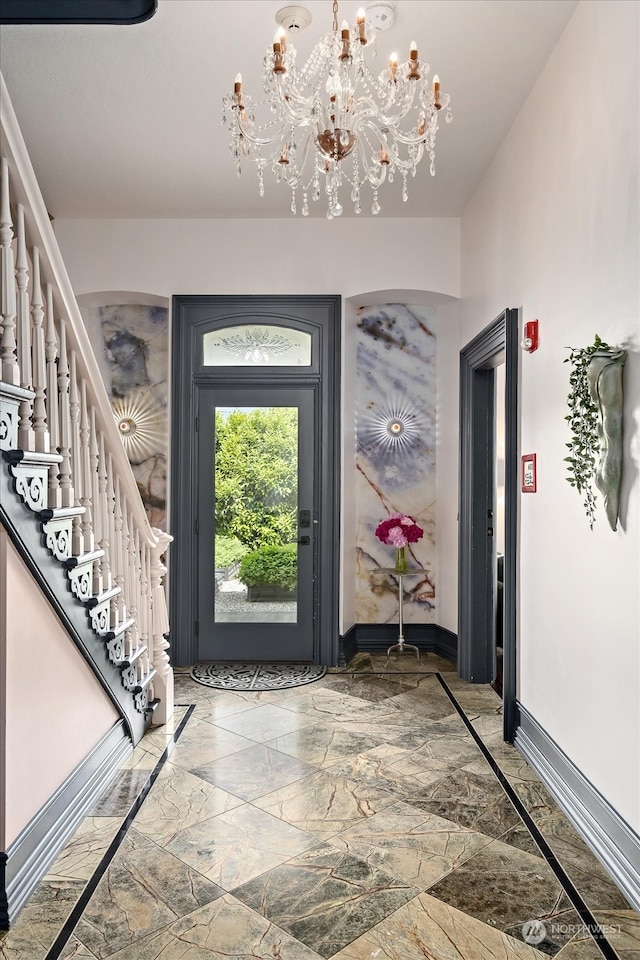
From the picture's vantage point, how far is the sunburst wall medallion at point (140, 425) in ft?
17.1

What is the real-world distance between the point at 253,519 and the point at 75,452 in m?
2.46

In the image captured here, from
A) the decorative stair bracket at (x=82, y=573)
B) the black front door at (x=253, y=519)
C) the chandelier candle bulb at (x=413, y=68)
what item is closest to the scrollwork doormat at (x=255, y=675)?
the black front door at (x=253, y=519)

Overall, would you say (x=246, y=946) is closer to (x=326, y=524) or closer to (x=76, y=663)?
(x=76, y=663)

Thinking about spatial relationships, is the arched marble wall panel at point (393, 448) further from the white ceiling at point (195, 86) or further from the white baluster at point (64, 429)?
the white baluster at point (64, 429)

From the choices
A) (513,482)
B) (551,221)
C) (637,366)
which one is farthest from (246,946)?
(551,221)

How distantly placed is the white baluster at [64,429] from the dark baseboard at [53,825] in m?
1.07

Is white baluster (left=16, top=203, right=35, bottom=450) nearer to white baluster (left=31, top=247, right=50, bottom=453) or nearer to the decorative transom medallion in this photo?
white baluster (left=31, top=247, right=50, bottom=453)

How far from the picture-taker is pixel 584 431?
2582mm

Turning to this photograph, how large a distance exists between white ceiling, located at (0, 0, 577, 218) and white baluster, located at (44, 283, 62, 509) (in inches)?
55.3

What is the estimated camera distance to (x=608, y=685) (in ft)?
8.07

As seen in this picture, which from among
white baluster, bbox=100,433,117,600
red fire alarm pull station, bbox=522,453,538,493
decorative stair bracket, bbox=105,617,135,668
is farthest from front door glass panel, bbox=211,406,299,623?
red fire alarm pull station, bbox=522,453,538,493

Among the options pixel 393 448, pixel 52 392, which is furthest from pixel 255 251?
pixel 52 392

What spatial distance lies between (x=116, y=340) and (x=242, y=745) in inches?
127

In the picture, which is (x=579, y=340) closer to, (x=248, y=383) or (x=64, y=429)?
(x=64, y=429)
